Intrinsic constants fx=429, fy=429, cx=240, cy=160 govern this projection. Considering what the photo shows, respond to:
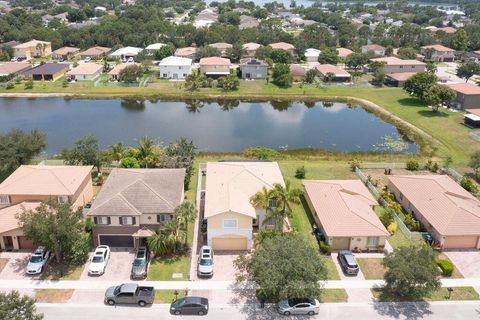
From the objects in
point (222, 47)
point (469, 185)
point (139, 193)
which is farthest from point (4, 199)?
point (222, 47)

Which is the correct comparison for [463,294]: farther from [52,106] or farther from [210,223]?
[52,106]

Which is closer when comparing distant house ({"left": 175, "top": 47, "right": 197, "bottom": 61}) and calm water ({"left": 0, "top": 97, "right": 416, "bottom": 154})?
calm water ({"left": 0, "top": 97, "right": 416, "bottom": 154})

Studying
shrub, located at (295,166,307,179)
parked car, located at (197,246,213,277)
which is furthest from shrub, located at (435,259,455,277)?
shrub, located at (295,166,307,179)

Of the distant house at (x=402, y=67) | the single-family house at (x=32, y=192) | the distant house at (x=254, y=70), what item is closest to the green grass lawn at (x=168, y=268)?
the single-family house at (x=32, y=192)

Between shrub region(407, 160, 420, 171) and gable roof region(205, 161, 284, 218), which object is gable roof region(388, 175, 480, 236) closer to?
shrub region(407, 160, 420, 171)

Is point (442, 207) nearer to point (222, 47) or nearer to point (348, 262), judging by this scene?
point (348, 262)

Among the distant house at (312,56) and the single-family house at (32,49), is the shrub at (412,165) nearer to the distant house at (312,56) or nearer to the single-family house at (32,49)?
the distant house at (312,56)
